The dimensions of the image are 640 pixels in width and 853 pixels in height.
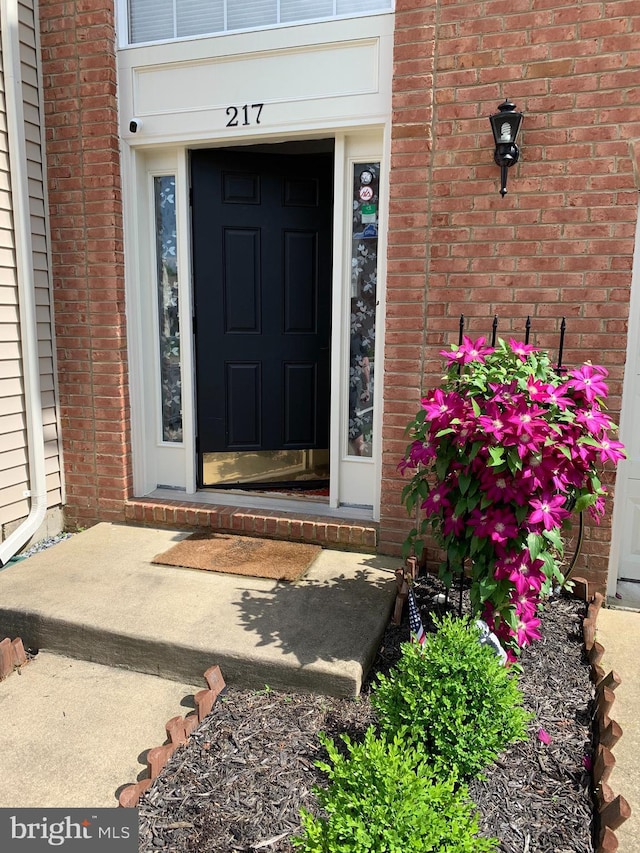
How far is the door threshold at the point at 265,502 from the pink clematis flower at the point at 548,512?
4.98ft

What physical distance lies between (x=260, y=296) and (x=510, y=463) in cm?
242

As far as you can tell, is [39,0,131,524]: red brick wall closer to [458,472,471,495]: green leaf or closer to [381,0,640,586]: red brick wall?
[381,0,640,586]: red brick wall

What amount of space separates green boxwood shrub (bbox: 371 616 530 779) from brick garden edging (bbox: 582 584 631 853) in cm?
26

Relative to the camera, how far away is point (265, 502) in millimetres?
4008

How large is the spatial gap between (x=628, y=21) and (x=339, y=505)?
2.87 metres

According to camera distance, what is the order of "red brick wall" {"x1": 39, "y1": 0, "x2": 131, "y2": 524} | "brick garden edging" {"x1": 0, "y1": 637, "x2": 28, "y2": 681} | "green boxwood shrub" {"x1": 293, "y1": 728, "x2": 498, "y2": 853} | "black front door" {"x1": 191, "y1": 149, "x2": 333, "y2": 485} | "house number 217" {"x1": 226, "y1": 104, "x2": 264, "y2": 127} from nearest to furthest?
1. "green boxwood shrub" {"x1": 293, "y1": 728, "x2": 498, "y2": 853}
2. "brick garden edging" {"x1": 0, "y1": 637, "x2": 28, "y2": 681}
3. "house number 217" {"x1": 226, "y1": 104, "x2": 264, "y2": 127}
4. "red brick wall" {"x1": 39, "y1": 0, "x2": 131, "y2": 524}
5. "black front door" {"x1": 191, "y1": 149, "x2": 333, "y2": 485}

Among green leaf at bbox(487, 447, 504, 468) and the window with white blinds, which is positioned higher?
the window with white blinds

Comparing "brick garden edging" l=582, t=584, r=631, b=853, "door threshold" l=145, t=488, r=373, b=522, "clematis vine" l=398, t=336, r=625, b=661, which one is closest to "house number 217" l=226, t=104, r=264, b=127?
"clematis vine" l=398, t=336, r=625, b=661

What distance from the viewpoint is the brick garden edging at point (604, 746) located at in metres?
1.73

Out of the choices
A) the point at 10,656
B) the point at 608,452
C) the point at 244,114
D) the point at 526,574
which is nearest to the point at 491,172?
the point at 244,114

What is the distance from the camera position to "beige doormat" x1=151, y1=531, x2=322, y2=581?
10.8 ft

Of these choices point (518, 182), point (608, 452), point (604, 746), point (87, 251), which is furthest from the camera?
point (87, 251)

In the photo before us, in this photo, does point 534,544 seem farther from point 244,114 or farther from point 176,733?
point 244,114

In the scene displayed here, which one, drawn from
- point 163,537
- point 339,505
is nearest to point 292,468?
point 339,505
